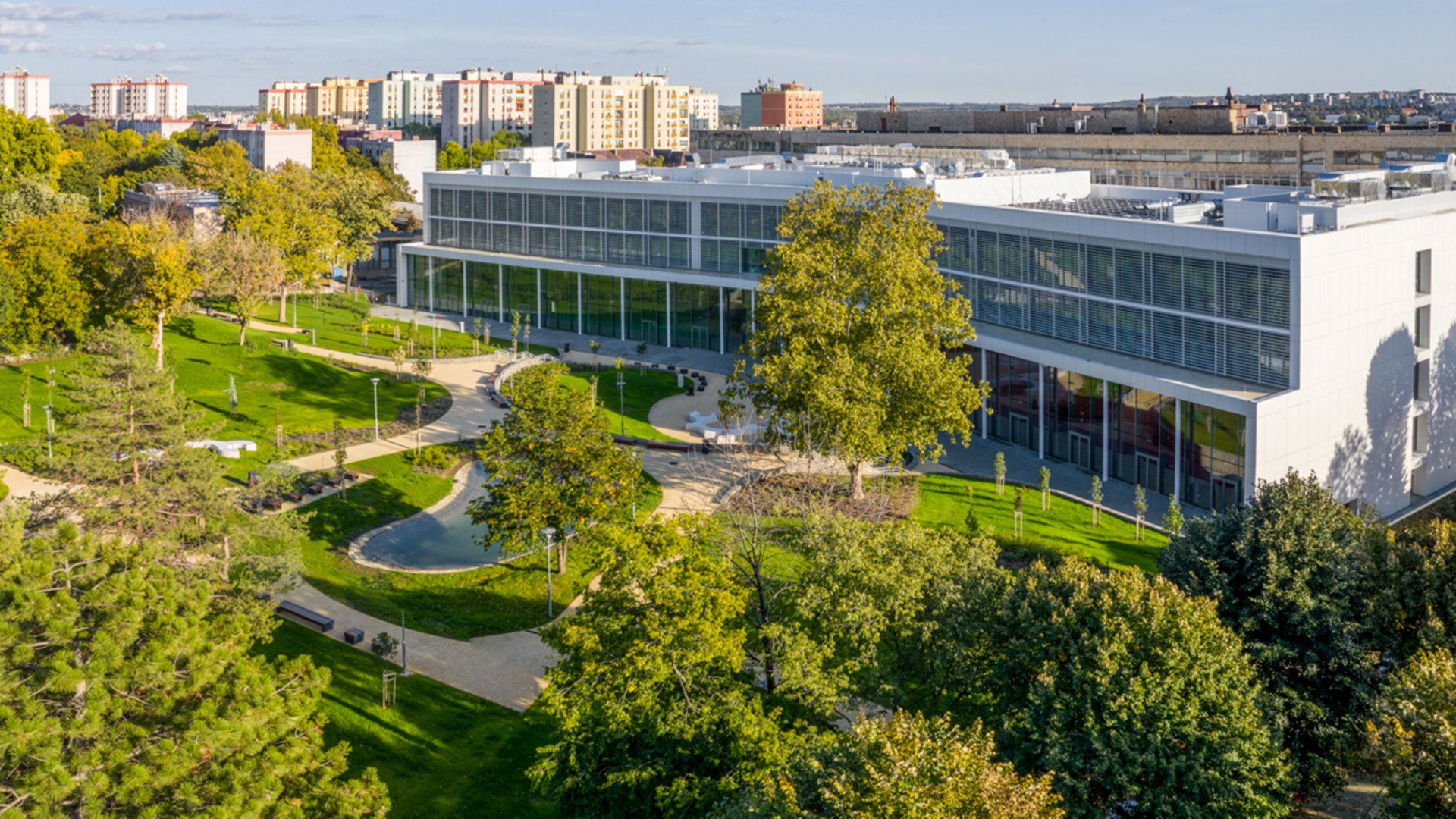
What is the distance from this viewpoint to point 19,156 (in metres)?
101

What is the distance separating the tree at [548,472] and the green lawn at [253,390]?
11.8m

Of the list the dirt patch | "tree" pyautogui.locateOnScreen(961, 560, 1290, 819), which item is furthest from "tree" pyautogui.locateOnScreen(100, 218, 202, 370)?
"tree" pyautogui.locateOnScreen(961, 560, 1290, 819)

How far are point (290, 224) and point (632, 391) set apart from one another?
2708 centimetres

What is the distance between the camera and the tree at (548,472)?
38.4m

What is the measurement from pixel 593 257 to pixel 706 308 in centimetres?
995

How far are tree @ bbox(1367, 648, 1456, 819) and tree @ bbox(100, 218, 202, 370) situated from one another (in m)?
49.1

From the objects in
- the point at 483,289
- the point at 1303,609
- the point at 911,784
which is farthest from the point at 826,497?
the point at 483,289

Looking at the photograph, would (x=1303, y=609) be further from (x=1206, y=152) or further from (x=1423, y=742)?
(x=1206, y=152)

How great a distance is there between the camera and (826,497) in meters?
35.2

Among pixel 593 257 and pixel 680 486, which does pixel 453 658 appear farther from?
pixel 593 257

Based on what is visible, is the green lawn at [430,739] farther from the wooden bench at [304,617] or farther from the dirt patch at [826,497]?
the dirt patch at [826,497]

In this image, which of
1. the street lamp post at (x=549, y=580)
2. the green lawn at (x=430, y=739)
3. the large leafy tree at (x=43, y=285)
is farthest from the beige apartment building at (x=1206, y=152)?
the green lawn at (x=430, y=739)

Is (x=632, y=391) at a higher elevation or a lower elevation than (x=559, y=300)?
lower

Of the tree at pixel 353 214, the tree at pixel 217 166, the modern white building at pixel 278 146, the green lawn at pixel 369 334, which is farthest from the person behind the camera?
the modern white building at pixel 278 146
